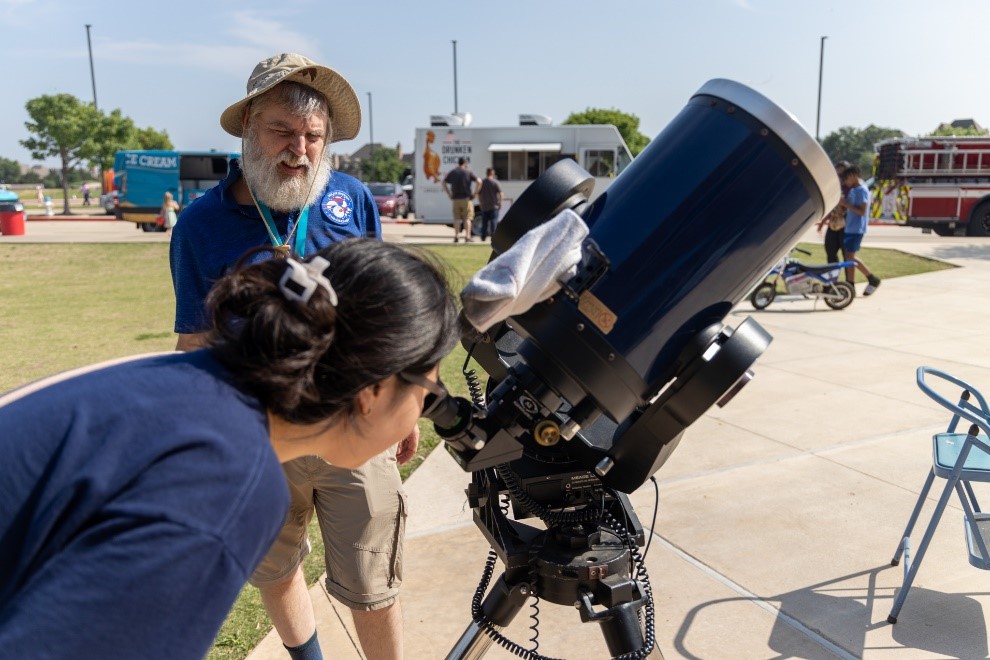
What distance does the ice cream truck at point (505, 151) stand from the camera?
1997cm

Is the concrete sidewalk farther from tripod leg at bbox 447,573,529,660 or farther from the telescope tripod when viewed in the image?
tripod leg at bbox 447,573,529,660

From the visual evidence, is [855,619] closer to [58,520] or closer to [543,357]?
[543,357]

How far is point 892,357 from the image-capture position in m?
6.50

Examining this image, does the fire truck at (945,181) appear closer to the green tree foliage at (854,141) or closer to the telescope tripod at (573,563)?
the telescope tripod at (573,563)

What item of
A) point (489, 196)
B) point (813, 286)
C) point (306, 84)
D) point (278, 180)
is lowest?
point (813, 286)

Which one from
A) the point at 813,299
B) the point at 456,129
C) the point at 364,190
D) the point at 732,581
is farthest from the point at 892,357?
the point at 456,129

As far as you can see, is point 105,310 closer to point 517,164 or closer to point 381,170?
point 517,164

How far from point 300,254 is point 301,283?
120 cm

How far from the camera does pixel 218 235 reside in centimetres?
233

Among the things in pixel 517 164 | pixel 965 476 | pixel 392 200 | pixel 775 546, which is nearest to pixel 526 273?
pixel 965 476

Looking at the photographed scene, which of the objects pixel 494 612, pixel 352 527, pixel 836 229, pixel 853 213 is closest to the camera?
pixel 494 612

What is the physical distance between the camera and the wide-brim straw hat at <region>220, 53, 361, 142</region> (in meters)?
2.28

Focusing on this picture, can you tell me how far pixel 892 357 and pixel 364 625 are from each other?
5.56 metres

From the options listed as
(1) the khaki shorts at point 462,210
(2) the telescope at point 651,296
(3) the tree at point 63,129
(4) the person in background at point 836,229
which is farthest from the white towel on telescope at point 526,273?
(3) the tree at point 63,129
